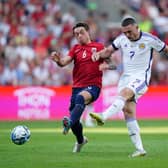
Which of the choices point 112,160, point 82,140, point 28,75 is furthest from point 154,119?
point 112,160

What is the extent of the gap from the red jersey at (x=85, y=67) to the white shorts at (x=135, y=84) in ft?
3.88

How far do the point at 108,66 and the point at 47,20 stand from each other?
17815mm

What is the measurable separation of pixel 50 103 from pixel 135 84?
574 inches

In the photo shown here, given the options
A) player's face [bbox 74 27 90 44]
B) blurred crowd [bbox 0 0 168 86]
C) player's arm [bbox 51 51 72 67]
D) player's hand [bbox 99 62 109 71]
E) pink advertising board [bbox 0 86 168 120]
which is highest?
blurred crowd [bbox 0 0 168 86]

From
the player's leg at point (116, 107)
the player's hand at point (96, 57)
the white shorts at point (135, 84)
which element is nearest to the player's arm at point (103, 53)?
the player's hand at point (96, 57)

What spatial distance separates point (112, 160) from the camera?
13359 mm

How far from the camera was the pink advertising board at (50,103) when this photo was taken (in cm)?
2819

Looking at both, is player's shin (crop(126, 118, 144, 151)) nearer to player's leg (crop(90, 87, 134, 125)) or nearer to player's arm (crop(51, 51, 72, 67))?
player's leg (crop(90, 87, 134, 125))

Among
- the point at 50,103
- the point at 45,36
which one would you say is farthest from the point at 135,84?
the point at 45,36

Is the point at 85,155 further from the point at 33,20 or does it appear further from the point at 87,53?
the point at 33,20

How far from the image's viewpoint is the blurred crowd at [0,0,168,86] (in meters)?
30.2

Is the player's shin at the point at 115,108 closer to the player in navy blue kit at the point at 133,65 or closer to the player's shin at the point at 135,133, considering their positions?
the player in navy blue kit at the point at 133,65

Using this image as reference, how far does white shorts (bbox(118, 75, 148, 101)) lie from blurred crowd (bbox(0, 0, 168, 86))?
16001 millimetres

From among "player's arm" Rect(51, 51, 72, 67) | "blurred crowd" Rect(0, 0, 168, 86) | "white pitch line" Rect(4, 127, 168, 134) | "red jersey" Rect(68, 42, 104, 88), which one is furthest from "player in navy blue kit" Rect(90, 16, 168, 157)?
"blurred crowd" Rect(0, 0, 168, 86)
